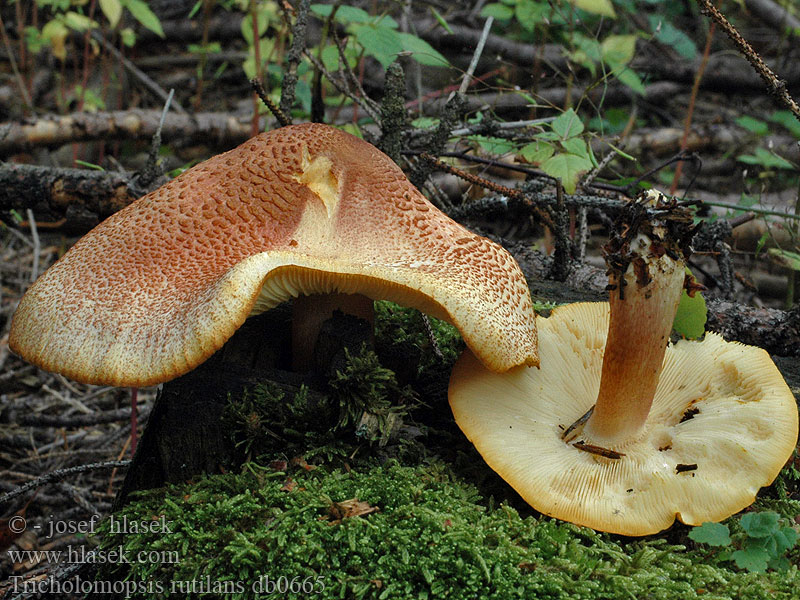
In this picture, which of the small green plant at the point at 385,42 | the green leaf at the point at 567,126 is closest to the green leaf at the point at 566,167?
the green leaf at the point at 567,126

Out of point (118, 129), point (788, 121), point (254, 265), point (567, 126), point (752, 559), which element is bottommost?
point (118, 129)

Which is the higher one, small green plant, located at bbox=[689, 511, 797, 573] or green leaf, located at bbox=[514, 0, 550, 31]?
green leaf, located at bbox=[514, 0, 550, 31]

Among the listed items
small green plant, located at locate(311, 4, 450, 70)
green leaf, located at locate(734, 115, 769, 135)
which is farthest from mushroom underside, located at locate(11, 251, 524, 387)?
green leaf, located at locate(734, 115, 769, 135)

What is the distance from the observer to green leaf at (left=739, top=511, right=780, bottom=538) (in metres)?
1.90

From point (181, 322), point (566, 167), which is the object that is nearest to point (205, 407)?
point (181, 322)

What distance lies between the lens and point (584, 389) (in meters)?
2.53

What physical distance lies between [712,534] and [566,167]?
5.81ft

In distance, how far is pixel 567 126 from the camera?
317cm

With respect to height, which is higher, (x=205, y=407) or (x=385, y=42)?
(x=385, y=42)

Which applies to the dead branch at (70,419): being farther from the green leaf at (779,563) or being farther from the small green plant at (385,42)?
the green leaf at (779,563)

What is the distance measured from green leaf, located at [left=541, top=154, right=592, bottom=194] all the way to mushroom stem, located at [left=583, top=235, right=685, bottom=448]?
111 cm

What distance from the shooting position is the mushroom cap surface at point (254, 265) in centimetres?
195

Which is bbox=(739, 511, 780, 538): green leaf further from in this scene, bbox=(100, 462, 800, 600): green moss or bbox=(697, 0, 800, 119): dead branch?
bbox=(697, 0, 800, 119): dead branch

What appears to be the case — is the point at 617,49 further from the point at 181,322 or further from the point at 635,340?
the point at 181,322
